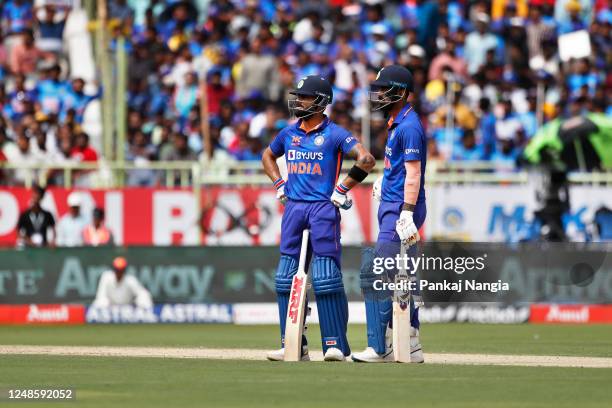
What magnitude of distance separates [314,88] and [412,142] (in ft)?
3.45

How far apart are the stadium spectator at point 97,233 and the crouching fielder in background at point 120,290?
53.0 inches

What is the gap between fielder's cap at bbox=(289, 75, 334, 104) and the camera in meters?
13.4

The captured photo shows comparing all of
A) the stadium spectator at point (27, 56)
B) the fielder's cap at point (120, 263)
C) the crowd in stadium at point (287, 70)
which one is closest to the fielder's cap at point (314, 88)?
the fielder's cap at point (120, 263)

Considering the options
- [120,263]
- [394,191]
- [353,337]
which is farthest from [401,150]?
[120,263]

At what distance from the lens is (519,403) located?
32.2 feet

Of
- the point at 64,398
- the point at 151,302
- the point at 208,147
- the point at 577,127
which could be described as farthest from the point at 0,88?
the point at 64,398

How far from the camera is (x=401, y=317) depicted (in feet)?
42.5

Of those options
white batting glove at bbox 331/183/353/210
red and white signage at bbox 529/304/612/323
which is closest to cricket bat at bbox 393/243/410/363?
white batting glove at bbox 331/183/353/210

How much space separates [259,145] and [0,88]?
17.8ft

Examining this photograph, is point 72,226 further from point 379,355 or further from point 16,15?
point 379,355

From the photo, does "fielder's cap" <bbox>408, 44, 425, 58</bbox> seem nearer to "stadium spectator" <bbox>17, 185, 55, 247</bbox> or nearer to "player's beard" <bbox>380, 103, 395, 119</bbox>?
"stadium spectator" <bbox>17, 185, 55, 247</bbox>

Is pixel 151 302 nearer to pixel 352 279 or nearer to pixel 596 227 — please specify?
pixel 352 279

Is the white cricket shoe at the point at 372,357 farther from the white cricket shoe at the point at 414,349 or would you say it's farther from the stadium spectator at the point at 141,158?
the stadium spectator at the point at 141,158

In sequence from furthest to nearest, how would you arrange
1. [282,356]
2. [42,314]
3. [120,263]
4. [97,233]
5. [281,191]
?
[97,233] < [42,314] < [120,263] < [281,191] < [282,356]
